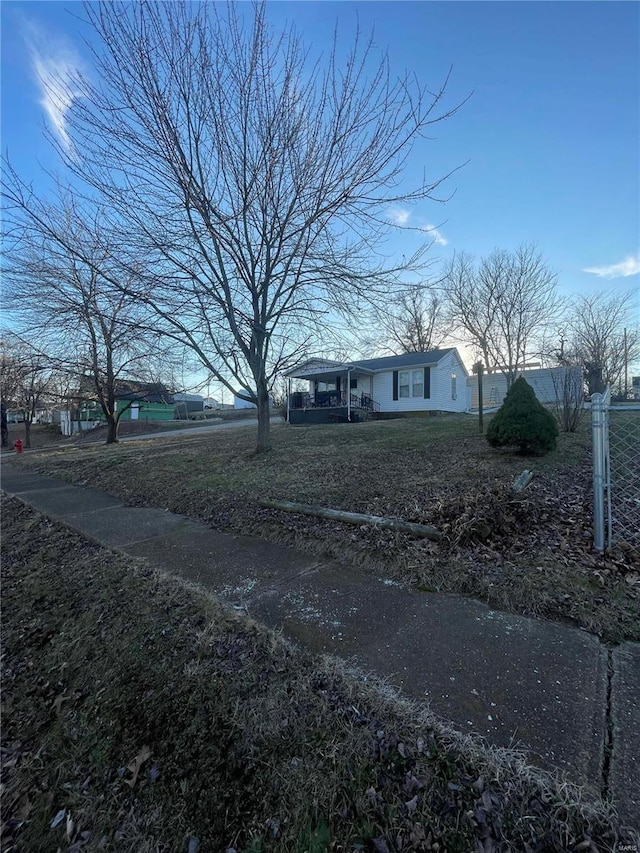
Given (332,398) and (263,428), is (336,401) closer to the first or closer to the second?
(332,398)

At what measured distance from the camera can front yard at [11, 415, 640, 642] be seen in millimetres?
2572

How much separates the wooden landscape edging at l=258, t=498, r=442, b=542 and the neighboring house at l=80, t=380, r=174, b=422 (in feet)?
29.7

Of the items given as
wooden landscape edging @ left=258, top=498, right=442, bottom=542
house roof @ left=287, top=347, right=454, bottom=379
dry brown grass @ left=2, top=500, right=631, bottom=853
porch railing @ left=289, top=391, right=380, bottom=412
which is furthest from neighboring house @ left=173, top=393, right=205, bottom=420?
dry brown grass @ left=2, top=500, right=631, bottom=853

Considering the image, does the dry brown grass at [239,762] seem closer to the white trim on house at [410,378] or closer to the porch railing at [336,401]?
the white trim on house at [410,378]

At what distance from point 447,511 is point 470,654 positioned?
1.78 m

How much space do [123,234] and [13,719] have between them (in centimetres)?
636

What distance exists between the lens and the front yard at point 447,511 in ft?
8.44

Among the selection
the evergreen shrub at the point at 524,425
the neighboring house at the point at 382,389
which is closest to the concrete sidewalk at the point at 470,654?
the evergreen shrub at the point at 524,425

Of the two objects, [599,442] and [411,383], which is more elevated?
[411,383]

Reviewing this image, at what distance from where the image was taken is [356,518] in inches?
158

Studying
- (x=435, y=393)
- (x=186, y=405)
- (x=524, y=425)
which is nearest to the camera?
(x=524, y=425)

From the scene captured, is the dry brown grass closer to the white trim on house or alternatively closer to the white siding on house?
the white trim on house

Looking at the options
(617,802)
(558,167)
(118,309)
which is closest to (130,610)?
(617,802)

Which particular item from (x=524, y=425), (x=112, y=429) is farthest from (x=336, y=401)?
(x=524, y=425)
